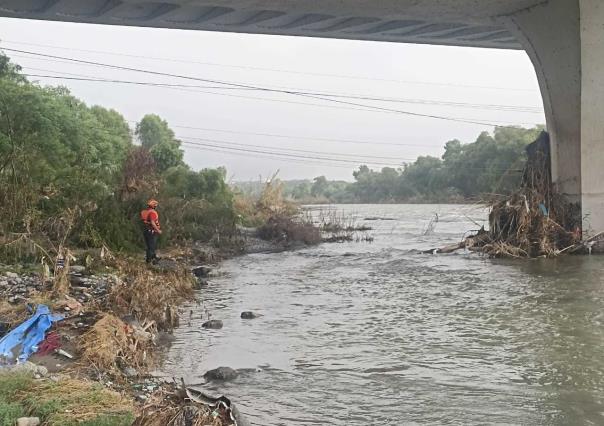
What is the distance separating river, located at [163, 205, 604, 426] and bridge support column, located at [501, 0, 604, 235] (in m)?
4.22

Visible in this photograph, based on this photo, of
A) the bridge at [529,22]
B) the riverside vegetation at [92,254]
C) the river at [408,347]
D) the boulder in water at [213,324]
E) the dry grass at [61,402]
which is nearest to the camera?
the dry grass at [61,402]

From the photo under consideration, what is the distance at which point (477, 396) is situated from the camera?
7031 millimetres

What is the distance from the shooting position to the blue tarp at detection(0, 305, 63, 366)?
7798 mm

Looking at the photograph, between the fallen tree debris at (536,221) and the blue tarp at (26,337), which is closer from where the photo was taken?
the blue tarp at (26,337)

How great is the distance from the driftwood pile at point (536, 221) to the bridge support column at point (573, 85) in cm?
41

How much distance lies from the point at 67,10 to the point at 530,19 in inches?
623

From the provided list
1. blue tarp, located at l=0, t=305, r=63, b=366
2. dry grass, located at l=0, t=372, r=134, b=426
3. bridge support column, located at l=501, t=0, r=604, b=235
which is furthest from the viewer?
bridge support column, located at l=501, t=0, r=604, b=235

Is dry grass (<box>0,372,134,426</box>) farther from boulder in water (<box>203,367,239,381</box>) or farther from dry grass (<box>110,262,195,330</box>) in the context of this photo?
dry grass (<box>110,262,195,330</box>)

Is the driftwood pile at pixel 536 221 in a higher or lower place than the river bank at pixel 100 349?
higher

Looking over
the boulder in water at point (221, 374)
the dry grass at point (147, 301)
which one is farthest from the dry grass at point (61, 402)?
the dry grass at point (147, 301)

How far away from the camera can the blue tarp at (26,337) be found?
25.6ft

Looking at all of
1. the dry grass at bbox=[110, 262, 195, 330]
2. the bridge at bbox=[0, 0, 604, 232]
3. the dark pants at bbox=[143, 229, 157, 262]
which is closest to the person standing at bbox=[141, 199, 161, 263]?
the dark pants at bbox=[143, 229, 157, 262]

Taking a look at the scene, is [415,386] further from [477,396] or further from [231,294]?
[231,294]

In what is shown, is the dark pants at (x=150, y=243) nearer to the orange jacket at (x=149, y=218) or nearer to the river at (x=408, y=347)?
the orange jacket at (x=149, y=218)
